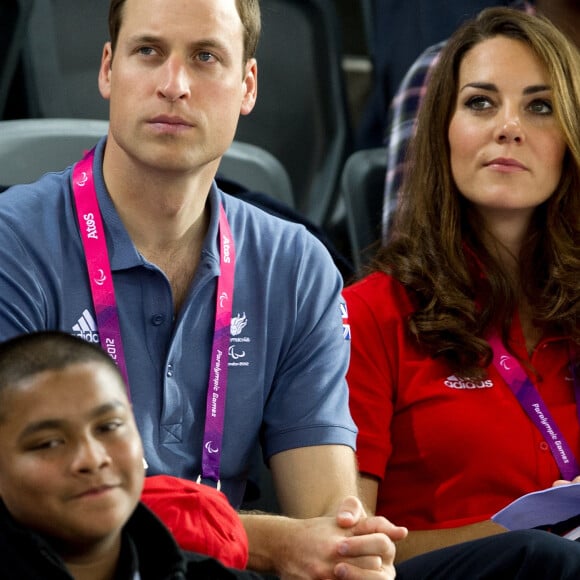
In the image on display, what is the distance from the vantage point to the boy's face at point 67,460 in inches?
52.8

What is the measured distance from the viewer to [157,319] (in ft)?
6.65

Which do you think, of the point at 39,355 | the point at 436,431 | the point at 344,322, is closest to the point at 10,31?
the point at 344,322

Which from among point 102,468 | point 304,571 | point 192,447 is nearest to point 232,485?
point 192,447

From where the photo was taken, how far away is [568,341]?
253 centimetres

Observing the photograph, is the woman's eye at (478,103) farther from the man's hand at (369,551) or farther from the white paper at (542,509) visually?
the man's hand at (369,551)

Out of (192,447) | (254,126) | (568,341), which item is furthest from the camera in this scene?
A: (254,126)

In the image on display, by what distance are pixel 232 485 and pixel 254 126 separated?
208 centimetres

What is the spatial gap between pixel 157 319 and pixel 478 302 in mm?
754

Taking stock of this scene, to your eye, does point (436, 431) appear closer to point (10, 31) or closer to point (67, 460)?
point (67, 460)

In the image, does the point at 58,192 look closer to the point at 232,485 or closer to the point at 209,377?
the point at 209,377

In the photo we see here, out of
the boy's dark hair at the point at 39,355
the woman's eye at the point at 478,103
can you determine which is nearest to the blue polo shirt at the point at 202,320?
the boy's dark hair at the point at 39,355

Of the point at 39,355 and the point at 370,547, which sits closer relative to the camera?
the point at 39,355

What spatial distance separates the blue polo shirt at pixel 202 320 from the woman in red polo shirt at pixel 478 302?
23cm

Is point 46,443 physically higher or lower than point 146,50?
lower
